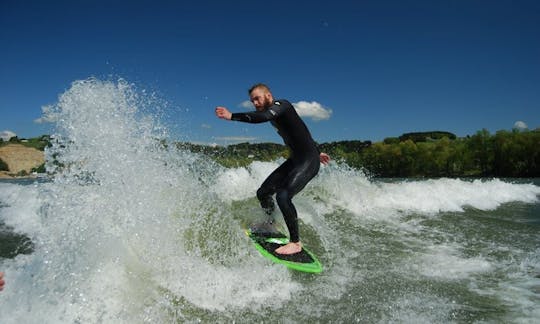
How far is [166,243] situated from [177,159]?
10.2 feet

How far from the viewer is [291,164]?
689 cm

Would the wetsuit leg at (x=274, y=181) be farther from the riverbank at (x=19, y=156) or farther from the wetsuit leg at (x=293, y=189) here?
the riverbank at (x=19, y=156)

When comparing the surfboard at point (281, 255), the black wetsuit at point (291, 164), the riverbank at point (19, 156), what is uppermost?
the riverbank at point (19, 156)

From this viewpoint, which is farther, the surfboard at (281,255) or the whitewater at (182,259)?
the surfboard at (281,255)

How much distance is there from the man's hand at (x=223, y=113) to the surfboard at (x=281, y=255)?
7.80 feet

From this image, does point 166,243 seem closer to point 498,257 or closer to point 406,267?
point 406,267

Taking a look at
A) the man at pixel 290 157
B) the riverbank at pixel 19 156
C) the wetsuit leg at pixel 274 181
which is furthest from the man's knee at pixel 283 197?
the riverbank at pixel 19 156

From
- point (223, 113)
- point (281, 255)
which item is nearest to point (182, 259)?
point (281, 255)

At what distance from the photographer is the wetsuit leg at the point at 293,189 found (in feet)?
20.7

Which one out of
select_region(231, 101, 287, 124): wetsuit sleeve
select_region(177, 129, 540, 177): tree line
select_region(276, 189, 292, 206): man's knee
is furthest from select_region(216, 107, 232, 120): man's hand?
select_region(177, 129, 540, 177): tree line

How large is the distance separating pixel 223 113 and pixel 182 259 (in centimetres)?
220

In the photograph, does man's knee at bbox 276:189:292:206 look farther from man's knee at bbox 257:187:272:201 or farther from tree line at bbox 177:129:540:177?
tree line at bbox 177:129:540:177

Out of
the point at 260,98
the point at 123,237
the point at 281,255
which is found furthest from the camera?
the point at 260,98

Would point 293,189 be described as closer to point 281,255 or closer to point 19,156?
point 281,255
